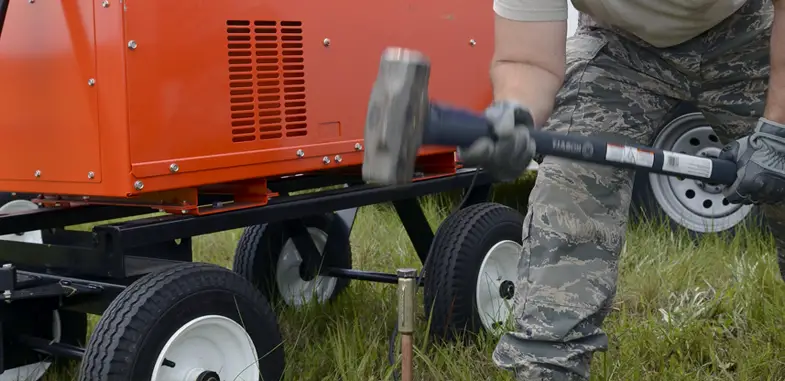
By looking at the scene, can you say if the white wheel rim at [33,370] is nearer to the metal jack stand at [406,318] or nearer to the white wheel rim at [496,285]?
the metal jack stand at [406,318]

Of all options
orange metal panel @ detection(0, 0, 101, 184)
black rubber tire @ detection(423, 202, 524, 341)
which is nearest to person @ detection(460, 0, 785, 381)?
black rubber tire @ detection(423, 202, 524, 341)

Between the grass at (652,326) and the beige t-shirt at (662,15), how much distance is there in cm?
85

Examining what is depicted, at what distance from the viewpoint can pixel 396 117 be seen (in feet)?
4.69

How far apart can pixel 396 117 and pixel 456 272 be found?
1595mm

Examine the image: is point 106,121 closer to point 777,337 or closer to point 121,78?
point 121,78

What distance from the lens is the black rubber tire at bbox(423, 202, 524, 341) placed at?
2.97 metres

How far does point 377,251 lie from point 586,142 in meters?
2.58

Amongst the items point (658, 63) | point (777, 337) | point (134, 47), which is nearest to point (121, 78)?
point (134, 47)

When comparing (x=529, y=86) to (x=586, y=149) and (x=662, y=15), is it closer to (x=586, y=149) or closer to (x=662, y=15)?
(x=586, y=149)

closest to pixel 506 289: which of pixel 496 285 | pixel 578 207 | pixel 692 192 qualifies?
pixel 496 285

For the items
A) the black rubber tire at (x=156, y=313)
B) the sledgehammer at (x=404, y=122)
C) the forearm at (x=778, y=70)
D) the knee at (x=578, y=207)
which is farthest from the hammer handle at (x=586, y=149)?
the black rubber tire at (x=156, y=313)

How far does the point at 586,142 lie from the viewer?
1750mm

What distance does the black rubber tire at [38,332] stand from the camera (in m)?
2.54

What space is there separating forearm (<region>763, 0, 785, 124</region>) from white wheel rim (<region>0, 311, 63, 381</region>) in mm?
1918
